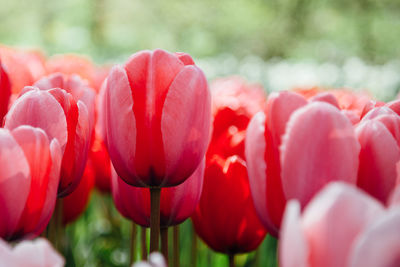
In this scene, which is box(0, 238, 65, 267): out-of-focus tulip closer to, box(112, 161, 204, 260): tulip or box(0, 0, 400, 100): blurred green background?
box(112, 161, 204, 260): tulip

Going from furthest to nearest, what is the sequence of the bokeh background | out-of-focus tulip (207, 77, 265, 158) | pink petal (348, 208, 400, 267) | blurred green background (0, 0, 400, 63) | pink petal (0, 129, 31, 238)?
blurred green background (0, 0, 400, 63), the bokeh background, out-of-focus tulip (207, 77, 265, 158), pink petal (0, 129, 31, 238), pink petal (348, 208, 400, 267)

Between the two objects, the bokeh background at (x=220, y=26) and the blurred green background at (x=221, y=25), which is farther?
the blurred green background at (x=221, y=25)

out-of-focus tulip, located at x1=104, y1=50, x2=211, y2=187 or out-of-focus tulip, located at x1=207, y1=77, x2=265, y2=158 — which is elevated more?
out-of-focus tulip, located at x1=104, y1=50, x2=211, y2=187

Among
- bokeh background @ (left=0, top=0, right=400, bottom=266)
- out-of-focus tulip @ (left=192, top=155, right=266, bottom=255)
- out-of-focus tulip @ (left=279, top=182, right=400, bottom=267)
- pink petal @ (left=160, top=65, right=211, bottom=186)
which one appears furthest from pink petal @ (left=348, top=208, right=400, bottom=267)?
bokeh background @ (left=0, top=0, right=400, bottom=266)

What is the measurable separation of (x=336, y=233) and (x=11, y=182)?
0.33m

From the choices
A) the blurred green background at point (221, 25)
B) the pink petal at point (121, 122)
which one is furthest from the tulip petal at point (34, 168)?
the blurred green background at point (221, 25)

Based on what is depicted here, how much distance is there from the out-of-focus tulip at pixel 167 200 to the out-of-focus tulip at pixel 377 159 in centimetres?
23

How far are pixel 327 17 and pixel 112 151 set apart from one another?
17.6 meters

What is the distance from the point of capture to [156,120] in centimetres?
67

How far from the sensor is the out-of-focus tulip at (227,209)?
81cm

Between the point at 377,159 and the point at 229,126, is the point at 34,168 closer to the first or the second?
the point at 377,159

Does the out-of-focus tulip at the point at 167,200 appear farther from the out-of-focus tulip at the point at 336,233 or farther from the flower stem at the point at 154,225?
the out-of-focus tulip at the point at 336,233

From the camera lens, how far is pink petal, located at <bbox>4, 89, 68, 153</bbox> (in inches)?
24.5

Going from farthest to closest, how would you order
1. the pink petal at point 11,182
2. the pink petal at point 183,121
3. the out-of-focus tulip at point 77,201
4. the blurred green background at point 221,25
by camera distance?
the blurred green background at point 221,25 < the out-of-focus tulip at point 77,201 < the pink petal at point 183,121 < the pink petal at point 11,182
